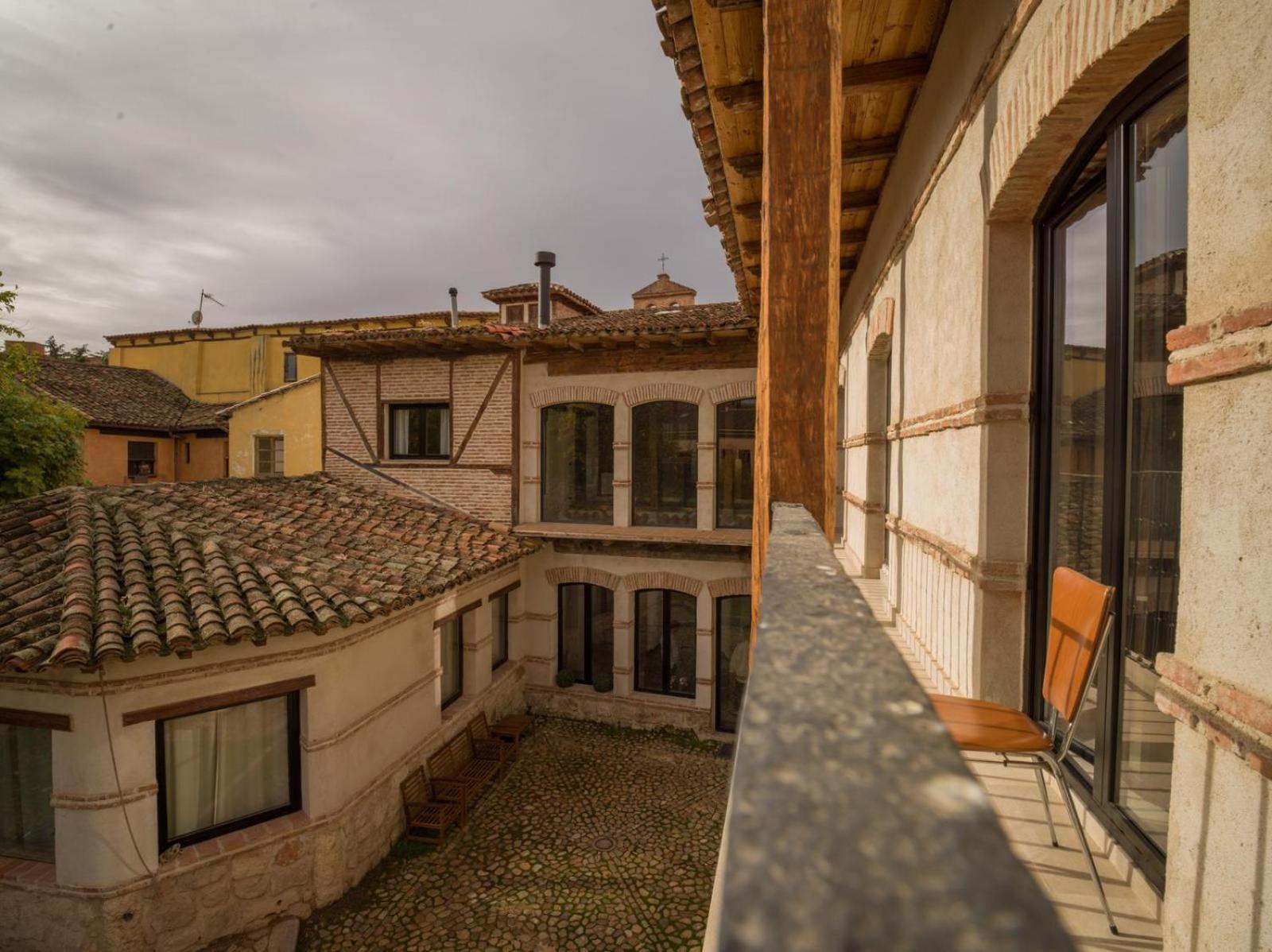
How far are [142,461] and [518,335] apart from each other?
19910 mm

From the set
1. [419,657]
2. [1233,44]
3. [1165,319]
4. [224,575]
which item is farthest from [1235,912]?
[419,657]

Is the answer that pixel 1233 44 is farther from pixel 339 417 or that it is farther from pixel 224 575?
pixel 339 417

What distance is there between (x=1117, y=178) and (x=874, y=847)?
265cm

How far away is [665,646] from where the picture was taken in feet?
37.8

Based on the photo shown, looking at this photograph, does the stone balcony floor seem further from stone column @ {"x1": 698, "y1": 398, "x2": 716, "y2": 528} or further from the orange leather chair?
stone column @ {"x1": 698, "y1": 398, "x2": 716, "y2": 528}

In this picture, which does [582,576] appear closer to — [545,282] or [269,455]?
[545,282]

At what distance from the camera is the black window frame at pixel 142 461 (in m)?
22.4

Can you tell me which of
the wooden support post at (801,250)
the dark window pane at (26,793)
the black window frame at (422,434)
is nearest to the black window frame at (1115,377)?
the wooden support post at (801,250)

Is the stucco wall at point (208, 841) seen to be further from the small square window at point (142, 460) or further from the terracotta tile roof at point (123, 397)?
the small square window at point (142, 460)

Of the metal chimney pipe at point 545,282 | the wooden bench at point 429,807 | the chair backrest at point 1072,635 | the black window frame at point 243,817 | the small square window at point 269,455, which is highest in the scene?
the metal chimney pipe at point 545,282

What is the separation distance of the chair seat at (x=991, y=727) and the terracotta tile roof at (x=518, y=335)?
27.2ft

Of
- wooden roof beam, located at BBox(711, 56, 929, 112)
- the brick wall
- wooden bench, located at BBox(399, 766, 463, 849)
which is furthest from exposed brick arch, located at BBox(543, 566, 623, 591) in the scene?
wooden roof beam, located at BBox(711, 56, 929, 112)

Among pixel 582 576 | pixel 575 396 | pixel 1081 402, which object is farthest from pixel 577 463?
pixel 1081 402

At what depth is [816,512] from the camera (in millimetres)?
2066
